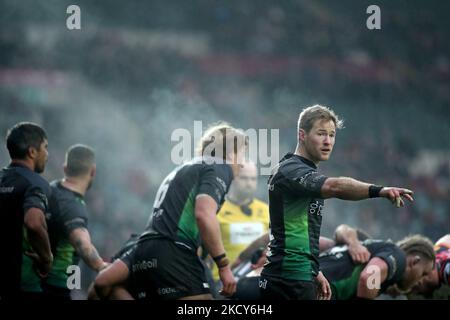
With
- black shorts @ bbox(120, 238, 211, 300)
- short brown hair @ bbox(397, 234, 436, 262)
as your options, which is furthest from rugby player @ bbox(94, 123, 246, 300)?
short brown hair @ bbox(397, 234, 436, 262)

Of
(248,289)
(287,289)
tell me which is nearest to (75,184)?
(248,289)

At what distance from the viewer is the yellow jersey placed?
8016 mm

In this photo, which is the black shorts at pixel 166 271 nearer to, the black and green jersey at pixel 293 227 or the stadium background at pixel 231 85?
the black and green jersey at pixel 293 227

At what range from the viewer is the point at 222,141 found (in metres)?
5.95

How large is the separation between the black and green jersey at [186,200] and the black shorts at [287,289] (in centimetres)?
79

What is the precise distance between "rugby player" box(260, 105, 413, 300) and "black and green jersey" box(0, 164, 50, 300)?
74.4 inches

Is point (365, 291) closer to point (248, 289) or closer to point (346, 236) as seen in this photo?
point (346, 236)

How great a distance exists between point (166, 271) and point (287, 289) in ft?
3.24

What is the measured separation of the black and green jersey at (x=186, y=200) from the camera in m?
5.61

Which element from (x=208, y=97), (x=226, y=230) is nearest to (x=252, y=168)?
(x=226, y=230)

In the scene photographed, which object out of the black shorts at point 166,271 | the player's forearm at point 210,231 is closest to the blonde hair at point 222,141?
the player's forearm at point 210,231

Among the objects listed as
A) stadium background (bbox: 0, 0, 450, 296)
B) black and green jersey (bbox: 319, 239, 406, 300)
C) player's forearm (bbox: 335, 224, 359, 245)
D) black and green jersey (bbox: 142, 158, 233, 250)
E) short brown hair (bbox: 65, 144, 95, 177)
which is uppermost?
stadium background (bbox: 0, 0, 450, 296)

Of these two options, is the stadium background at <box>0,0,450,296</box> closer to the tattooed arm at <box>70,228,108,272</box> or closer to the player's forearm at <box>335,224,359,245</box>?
the tattooed arm at <box>70,228,108,272</box>
